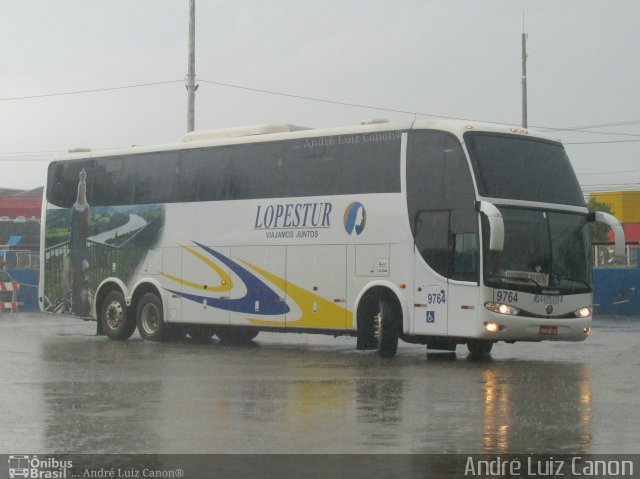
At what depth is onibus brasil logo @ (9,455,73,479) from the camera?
8.80 m

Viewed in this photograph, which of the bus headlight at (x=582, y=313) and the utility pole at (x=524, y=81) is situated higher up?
the utility pole at (x=524, y=81)

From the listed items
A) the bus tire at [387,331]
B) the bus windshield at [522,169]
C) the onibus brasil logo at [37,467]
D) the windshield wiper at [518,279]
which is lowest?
the onibus brasil logo at [37,467]

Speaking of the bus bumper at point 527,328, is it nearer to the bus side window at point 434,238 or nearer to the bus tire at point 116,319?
the bus side window at point 434,238

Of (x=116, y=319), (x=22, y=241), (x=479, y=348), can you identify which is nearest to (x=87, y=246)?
(x=116, y=319)

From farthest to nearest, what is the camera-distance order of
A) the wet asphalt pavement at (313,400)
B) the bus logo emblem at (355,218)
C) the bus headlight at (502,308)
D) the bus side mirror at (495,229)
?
1. the bus logo emblem at (355,218)
2. the bus headlight at (502,308)
3. the bus side mirror at (495,229)
4. the wet asphalt pavement at (313,400)

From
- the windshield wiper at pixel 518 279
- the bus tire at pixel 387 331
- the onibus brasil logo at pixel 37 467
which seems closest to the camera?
A: the onibus brasil logo at pixel 37 467

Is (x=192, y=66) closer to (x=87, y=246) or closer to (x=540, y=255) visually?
(x=87, y=246)

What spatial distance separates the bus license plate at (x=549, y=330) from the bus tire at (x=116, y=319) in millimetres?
9030

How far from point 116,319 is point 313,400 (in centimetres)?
1218

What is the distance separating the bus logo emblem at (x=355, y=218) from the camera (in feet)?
68.1

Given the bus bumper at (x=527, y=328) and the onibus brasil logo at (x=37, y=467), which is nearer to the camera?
the onibus brasil logo at (x=37, y=467)

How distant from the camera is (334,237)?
21281mm

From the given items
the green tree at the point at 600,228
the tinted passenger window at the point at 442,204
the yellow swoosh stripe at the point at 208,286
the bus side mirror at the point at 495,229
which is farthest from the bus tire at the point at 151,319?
the green tree at the point at 600,228

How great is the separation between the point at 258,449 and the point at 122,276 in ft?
51.2
